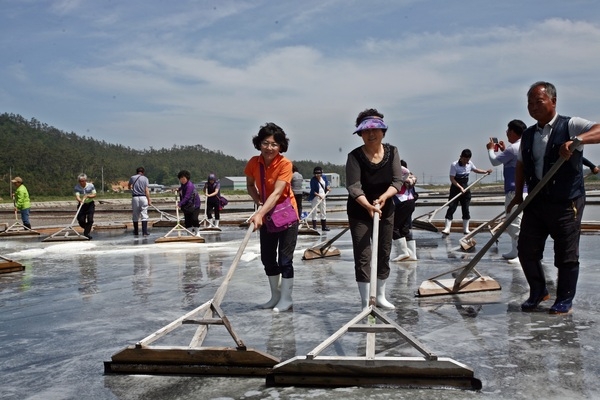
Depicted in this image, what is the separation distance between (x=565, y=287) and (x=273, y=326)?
2337mm

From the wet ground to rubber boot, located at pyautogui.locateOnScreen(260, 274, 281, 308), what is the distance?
0.46 feet

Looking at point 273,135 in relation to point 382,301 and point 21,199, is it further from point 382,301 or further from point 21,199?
point 21,199

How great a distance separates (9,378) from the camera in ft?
11.6

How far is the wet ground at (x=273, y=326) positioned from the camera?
3.24m

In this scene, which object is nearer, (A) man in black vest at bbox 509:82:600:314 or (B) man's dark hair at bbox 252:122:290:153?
(A) man in black vest at bbox 509:82:600:314

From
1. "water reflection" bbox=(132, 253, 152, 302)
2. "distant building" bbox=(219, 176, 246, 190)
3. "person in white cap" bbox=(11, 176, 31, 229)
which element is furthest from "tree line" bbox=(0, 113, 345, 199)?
"water reflection" bbox=(132, 253, 152, 302)

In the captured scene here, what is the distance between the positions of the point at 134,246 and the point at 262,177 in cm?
763

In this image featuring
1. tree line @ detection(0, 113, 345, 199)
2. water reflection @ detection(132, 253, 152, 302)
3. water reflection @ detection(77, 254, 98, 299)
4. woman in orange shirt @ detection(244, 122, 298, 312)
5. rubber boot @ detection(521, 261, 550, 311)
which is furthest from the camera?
tree line @ detection(0, 113, 345, 199)

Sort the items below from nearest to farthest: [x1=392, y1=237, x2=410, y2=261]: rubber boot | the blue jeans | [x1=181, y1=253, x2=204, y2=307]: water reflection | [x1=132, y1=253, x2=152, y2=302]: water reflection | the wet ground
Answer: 1. the wet ground
2. the blue jeans
3. [x1=181, y1=253, x2=204, y2=307]: water reflection
4. [x1=132, y1=253, x2=152, y2=302]: water reflection
5. [x1=392, y1=237, x2=410, y2=261]: rubber boot

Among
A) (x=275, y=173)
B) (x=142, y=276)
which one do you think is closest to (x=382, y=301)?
(x=275, y=173)

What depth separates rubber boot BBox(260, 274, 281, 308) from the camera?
5.33 m

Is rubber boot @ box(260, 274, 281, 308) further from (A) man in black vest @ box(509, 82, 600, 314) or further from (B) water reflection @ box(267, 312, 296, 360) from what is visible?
(A) man in black vest @ box(509, 82, 600, 314)

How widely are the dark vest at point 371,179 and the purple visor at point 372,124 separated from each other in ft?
0.73

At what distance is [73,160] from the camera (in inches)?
3524
